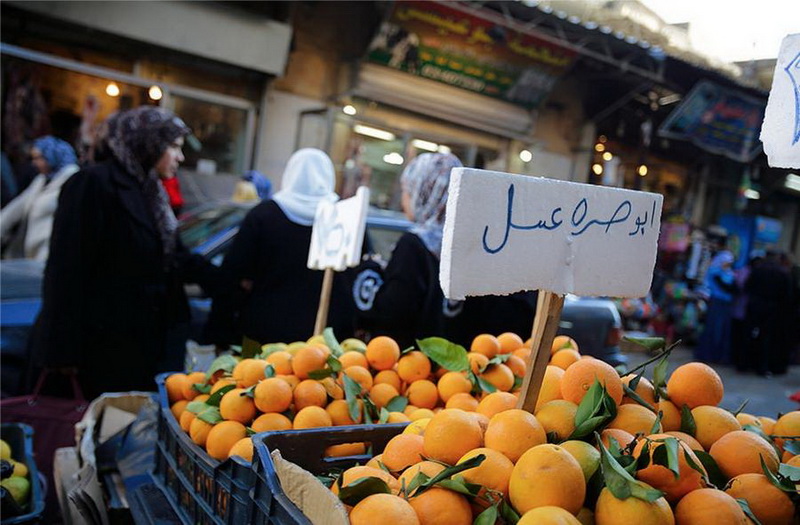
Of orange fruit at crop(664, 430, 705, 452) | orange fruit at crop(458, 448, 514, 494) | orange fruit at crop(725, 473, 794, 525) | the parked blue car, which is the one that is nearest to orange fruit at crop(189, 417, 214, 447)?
orange fruit at crop(458, 448, 514, 494)

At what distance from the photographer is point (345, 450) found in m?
1.57

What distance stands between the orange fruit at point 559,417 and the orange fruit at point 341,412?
566 millimetres

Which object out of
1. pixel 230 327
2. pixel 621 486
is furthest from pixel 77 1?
pixel 621 486

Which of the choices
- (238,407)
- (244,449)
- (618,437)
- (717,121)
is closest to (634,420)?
(618,437)

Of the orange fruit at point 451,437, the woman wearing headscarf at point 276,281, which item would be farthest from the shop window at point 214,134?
the orange fruit at point 451,437

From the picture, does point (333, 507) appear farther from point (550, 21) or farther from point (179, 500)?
point (550, 21)

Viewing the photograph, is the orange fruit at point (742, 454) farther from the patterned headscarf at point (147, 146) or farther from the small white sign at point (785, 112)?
the patterned headscarf at point (147, 146)

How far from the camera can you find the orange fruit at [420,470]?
119 cm

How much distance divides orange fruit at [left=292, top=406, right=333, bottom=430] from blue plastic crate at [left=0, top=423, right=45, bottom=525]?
917 millimetres

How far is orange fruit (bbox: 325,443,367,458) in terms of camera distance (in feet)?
5.15

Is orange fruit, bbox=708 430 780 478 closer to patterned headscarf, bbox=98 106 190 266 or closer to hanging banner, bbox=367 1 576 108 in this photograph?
patterned headscarf, bbox=98 106 190 266

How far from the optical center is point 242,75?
331 inches

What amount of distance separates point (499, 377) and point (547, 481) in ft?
2.32

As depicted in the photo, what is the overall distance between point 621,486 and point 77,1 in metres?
7.53
